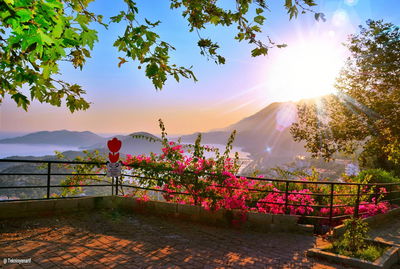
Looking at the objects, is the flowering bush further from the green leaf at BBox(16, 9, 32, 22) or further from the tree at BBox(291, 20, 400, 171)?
the tree at BBox(291, 20, 400, 171)

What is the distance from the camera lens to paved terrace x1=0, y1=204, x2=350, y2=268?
475 cm

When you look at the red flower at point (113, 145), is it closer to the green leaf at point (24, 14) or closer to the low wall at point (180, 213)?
the low wall at point (180, 213)

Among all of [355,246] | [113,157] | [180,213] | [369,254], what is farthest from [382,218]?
[113,157]

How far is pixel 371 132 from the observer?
19578 millimetres

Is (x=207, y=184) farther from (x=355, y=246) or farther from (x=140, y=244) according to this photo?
(x=355, y=246)

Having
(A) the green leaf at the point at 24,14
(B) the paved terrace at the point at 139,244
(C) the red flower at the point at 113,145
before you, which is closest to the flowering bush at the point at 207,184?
(C) the red flower at the point at 113,145

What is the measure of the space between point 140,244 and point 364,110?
19.0m

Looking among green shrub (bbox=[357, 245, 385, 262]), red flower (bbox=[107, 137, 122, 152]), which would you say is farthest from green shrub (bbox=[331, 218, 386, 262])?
Result: red flower (bbox=[107, 137, 122, 152])

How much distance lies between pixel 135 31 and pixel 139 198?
5.30 m

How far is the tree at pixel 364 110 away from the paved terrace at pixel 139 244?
1496 centimetres

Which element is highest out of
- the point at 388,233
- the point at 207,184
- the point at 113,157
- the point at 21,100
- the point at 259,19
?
the point at 259,19

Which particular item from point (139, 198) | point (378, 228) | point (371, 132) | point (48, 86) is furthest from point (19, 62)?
point (371, 132)

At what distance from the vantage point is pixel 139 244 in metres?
5.64

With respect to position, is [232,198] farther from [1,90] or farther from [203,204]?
[1,90]
